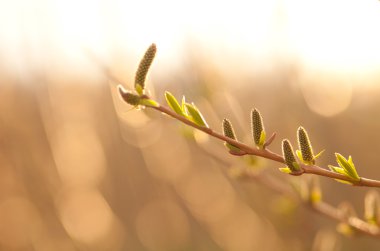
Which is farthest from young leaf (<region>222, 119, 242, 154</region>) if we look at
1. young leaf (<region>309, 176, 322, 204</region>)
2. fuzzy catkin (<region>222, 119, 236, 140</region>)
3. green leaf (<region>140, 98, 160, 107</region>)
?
young leaf (<region>309, 176, 322, 204</region>)

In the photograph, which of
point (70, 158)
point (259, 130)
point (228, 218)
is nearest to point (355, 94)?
point (228, 218)

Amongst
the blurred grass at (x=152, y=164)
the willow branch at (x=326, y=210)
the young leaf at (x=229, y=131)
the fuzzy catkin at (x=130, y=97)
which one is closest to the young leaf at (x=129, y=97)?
the fuzzy catkin at (x=130, y=97)

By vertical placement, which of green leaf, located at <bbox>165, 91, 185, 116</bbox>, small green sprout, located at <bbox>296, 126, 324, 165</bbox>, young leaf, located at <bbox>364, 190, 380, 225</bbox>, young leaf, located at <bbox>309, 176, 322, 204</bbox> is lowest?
young leaf, located at <bbox>309, 176, 322, 204</bbox>

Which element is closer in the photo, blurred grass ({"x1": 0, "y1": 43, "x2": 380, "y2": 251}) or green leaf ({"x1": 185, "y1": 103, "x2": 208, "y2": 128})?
green leaf ({"x1": 185, "y1": 103, "x2": 208, "y2": 128})

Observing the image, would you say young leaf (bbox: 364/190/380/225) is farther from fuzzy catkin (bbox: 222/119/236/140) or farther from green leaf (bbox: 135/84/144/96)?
green leaf (bbox: 135/84/144/96)

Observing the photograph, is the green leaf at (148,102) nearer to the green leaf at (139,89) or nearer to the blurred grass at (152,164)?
the green leaf at (139,89)

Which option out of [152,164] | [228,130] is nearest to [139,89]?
[228,130]

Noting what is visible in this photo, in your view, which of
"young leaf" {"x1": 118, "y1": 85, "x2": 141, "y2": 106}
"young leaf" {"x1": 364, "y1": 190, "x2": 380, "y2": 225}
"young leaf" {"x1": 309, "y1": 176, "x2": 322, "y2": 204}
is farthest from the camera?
"young leaf" {"x1": 309, "y1": 176, "x2": 322, "y2": 204}

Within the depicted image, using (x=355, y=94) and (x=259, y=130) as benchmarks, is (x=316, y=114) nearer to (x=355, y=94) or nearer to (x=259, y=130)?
(x=355, y=94)
